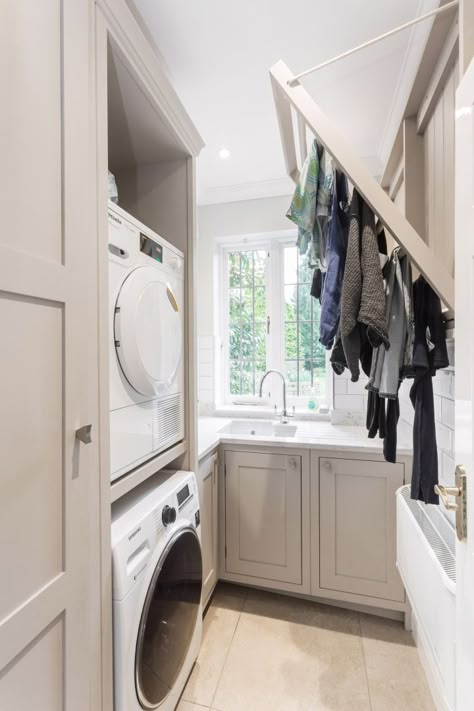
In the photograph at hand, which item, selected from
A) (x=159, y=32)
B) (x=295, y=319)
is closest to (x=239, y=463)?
(x=295, y=319)

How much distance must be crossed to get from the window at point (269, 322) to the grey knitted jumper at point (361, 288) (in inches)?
63.6

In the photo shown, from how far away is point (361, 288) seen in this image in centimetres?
104

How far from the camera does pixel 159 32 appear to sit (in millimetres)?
1347

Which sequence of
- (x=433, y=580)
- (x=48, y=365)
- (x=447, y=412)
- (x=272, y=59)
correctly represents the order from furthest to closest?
(x=272, y=59), (x=447, y=412), (x=433, y=580), (x=48, y=365)

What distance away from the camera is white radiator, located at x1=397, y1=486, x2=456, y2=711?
87 cm

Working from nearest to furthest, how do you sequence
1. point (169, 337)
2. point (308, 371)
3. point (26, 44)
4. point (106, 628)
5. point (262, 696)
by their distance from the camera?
point (26, 44)
point (106, 628)
point (169, 337)
point (262, 696)
point (308, 371)

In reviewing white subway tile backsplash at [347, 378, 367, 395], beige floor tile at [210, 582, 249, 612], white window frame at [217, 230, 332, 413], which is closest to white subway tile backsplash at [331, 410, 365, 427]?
white subway tile backsplash at [347, 378, 367, 395]

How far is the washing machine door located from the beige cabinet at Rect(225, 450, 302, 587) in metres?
0.55

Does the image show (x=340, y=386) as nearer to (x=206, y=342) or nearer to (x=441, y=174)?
(x=206, y=342)

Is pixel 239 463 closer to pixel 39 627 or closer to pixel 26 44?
pixel 39 627

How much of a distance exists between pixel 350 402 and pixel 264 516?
0.99 meters

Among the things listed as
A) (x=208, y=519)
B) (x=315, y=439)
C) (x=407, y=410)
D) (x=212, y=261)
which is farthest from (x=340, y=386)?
(x=212, y=261)

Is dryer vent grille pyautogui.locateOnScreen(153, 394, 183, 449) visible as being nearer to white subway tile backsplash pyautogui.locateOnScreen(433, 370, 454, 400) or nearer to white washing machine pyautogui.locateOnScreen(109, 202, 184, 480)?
white washing machine pyautogui.locateOnScreen(109, 202, 184, 480)

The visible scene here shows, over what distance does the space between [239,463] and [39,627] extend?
1.33m
